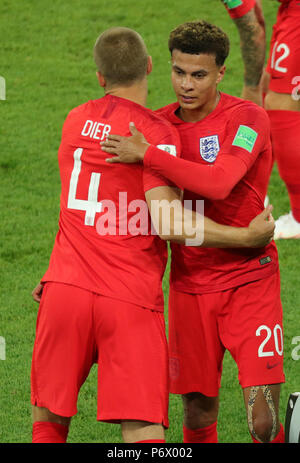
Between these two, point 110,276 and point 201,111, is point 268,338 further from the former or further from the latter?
point 201,111

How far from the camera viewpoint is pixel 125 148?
12.8ft

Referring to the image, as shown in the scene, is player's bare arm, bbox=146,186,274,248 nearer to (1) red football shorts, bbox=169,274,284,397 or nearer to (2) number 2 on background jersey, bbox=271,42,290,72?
(1) red football shorts, bbox=169,274,284,397

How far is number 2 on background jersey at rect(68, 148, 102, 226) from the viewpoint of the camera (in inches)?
156

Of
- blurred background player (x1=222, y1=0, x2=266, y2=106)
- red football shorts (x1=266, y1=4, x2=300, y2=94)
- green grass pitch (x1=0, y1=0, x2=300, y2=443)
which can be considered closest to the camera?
green grass pitch (x1=0, y1=0, x2=300, y2=443)

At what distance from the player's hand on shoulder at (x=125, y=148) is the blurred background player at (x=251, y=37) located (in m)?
3.70

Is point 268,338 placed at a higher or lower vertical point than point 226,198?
lower

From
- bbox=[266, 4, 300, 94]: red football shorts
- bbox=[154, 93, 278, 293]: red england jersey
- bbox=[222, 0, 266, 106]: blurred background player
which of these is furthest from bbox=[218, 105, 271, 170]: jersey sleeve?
bbox=[222, 0, 266, 106]: blurred background player

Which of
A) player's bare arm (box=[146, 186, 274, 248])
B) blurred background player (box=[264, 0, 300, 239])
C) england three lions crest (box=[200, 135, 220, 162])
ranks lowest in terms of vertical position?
player's bare arm (box=[146, 186, 274, 248])

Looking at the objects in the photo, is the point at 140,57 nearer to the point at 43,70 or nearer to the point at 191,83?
A: the point at 191,83

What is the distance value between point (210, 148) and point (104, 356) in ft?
3.43

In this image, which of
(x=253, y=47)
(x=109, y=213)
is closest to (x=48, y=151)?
(x=253, y=47)

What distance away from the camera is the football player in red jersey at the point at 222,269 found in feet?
13.9

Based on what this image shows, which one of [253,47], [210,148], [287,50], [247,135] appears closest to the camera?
[247,135]

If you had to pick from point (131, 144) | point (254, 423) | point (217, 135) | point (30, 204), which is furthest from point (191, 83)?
point (30, 204)
